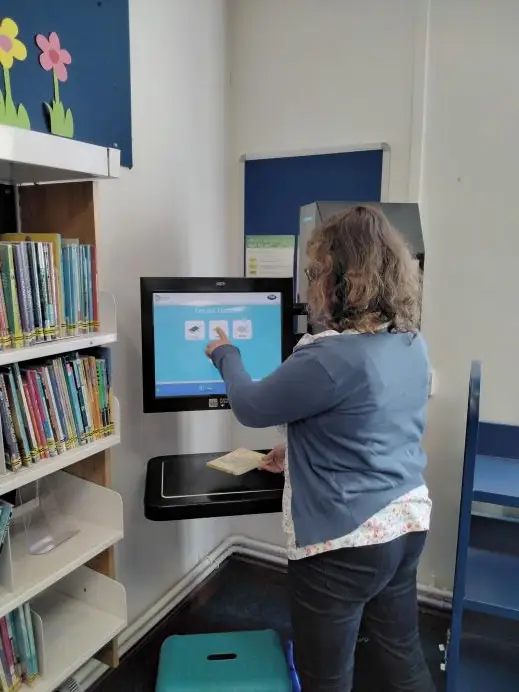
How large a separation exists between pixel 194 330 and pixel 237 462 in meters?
0.42

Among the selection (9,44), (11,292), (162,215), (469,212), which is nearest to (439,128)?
(469,212)

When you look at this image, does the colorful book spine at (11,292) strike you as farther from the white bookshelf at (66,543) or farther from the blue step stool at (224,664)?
the blue step stool at (224,664)

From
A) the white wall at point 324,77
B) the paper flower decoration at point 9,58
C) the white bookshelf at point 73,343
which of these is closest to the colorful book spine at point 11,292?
the white bookshelf at point 73,343

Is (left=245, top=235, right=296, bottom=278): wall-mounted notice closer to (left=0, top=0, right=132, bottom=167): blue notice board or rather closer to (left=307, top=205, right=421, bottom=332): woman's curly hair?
(left=0, top=0, right=132, bottom=167): blue notice board

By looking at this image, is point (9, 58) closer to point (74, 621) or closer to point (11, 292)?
point (11, 292)

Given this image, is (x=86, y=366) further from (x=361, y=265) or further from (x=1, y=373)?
(x=361, y=265)

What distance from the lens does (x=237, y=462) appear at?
67.6 inches

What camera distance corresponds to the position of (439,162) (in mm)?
2035

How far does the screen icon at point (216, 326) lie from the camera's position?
1.72 meters

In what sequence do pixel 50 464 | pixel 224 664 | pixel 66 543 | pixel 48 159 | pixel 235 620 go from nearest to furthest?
pixel 48 159 → pixel 50 464 → pixel 66 543 → pixel 224 664 → pixel 235 620

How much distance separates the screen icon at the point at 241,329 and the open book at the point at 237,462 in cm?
36

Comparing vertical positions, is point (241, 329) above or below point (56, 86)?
below

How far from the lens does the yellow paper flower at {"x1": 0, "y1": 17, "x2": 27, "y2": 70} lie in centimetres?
135

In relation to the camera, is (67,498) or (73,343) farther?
(67,498)
